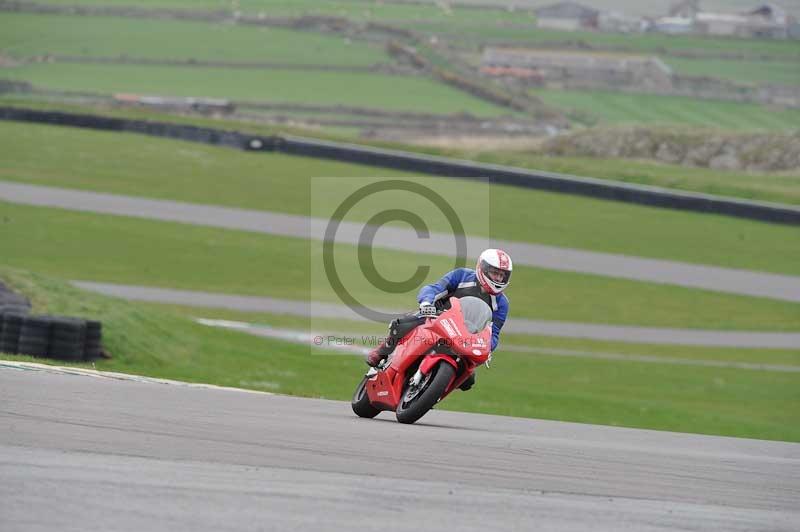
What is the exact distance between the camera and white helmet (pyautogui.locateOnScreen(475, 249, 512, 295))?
37.0ft

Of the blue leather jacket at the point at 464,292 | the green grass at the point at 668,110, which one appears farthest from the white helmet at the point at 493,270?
the green grass at the point at 668,110

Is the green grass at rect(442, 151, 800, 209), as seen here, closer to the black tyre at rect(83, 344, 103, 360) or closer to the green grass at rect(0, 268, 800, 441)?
the green grass at rect(0, 268, 800, 441)

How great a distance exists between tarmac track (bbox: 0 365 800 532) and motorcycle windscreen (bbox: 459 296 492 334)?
933 mm

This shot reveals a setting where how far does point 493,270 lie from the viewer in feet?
37.0

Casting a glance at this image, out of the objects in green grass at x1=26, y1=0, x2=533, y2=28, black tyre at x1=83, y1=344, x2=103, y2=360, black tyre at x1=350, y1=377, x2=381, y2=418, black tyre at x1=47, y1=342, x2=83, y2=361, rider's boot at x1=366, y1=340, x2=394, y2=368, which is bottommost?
green grass at x1=26, y1=0, x2=533, y2=28

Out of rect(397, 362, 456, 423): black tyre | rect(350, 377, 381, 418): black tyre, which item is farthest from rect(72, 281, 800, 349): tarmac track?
rect(397, 362, 456, 423): black tyre

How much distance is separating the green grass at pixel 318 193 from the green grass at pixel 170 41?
38.9 metres

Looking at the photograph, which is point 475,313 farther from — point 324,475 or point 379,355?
point 324,475

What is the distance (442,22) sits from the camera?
10888cm

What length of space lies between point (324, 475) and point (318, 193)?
105ft

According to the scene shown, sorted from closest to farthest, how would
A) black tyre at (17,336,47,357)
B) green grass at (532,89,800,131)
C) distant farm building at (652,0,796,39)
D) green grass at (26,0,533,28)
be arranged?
black tyre at (17,336,47,357)
green grass at (532,89,800,131)
green grass at (26,0,533,28)
distant farm building at (652,0,796,39)

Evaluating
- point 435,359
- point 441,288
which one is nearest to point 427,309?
point 441,288

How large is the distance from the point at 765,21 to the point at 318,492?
110611mm

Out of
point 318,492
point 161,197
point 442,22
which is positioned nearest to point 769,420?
point 318,492
